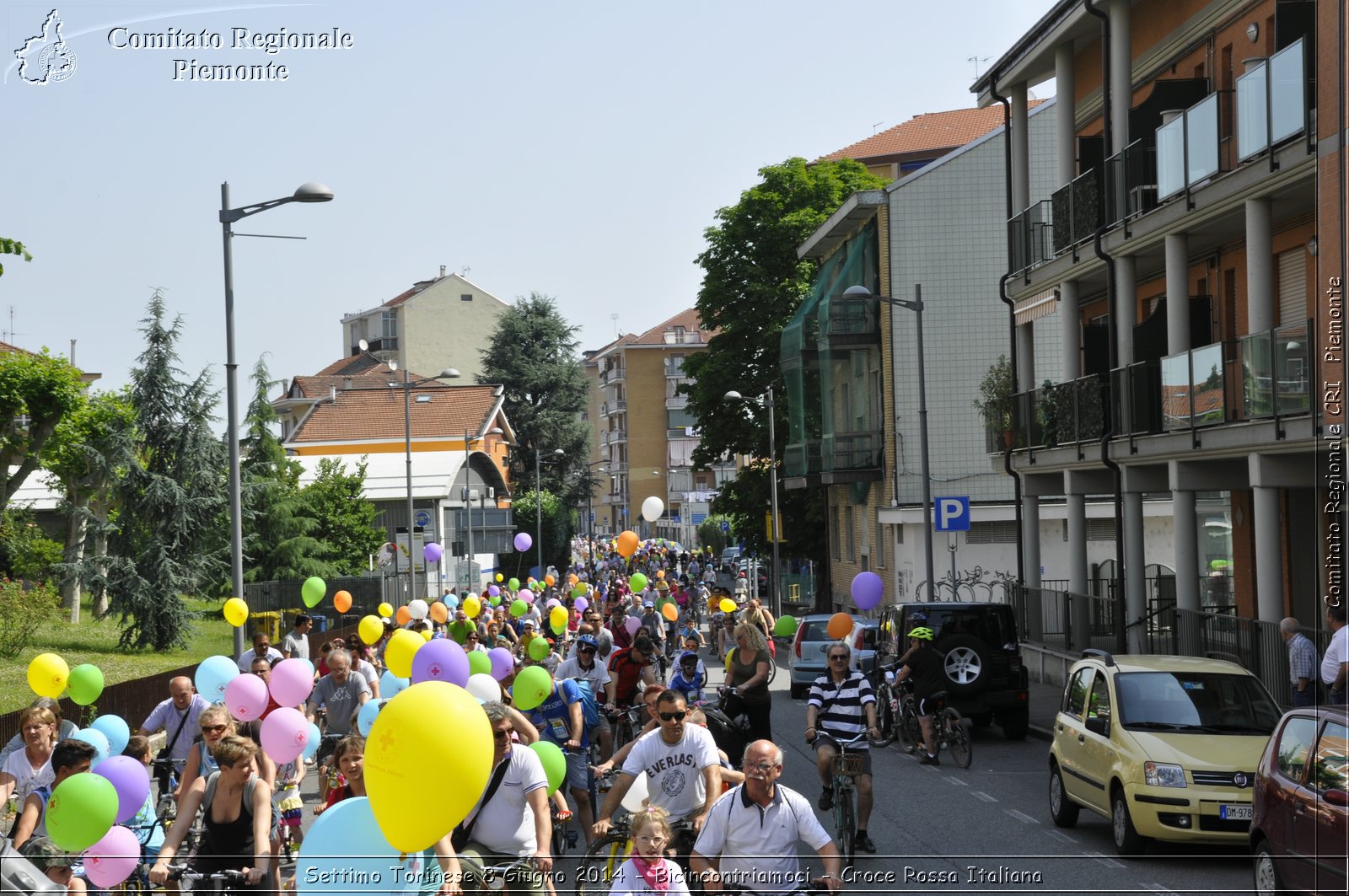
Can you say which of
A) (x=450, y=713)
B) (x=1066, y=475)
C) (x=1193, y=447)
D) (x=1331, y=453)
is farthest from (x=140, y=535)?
(x=450, y=713)

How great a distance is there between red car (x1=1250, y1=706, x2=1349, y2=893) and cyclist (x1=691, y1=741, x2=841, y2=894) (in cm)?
284

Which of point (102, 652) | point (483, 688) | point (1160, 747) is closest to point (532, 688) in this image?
point (483, 688)

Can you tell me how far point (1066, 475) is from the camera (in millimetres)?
26812

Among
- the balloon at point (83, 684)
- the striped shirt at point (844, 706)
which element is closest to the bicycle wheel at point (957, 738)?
the striped shirt at point (844, 706)

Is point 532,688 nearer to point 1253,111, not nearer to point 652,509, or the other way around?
point 1253,111

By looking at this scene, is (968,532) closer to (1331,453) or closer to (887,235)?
(887,235)

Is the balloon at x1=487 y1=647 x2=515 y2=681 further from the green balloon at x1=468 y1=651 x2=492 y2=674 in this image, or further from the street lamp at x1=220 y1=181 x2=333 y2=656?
the street lamp at x1=220 y1=181 x2=333 y2=656

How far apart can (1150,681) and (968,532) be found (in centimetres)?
2663

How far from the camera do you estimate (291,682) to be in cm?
1307

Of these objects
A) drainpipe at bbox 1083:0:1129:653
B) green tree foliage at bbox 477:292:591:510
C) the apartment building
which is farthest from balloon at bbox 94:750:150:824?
green tree foliage at bbox 477:292:591:510

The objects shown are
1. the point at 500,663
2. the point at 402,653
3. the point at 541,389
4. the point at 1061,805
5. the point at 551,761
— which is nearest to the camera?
the point at 551,761

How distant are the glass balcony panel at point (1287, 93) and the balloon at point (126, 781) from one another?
14.1 m

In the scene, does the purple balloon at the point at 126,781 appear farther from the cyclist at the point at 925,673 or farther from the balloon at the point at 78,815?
the cyclist at the point at 925,673

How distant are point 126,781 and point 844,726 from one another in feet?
18.0
